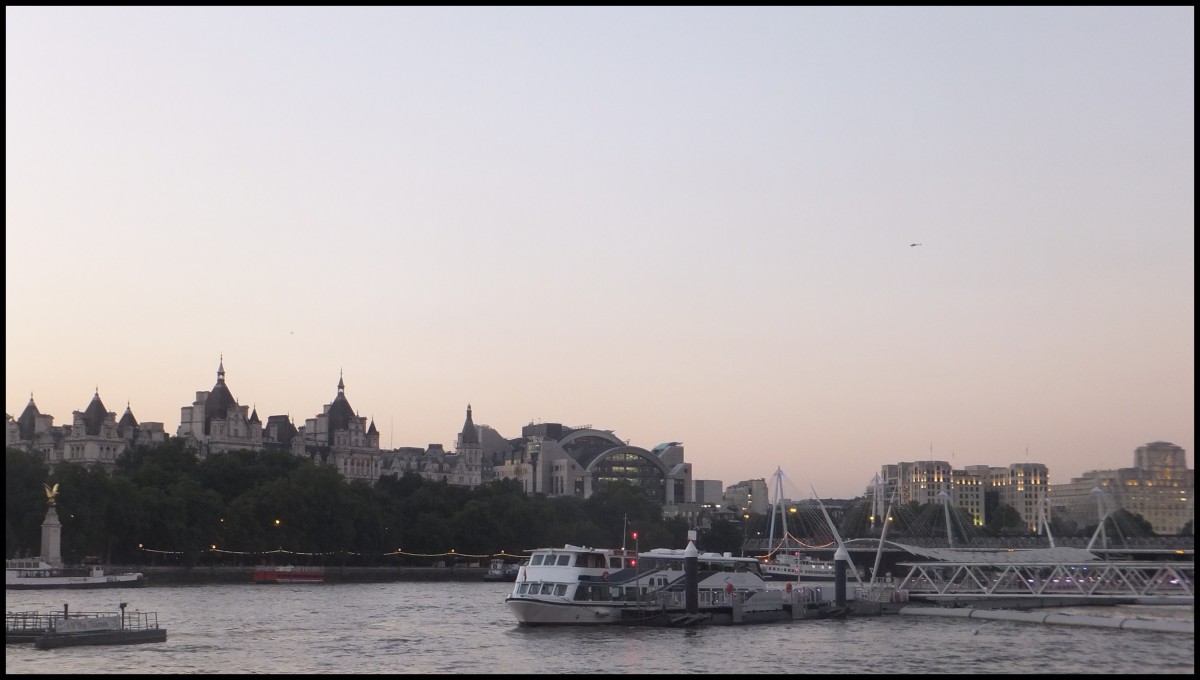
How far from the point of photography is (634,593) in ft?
253

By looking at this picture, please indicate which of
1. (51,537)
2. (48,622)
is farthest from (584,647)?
(51,537)

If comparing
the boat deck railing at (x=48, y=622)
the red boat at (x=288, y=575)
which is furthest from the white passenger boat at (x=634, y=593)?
the red boat at (x=288, y=575)

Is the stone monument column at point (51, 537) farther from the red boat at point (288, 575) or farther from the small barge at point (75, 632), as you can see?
the small barge at point (75, 632)

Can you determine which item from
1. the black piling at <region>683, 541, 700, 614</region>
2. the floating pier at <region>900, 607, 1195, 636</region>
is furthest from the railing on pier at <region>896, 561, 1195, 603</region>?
the black piling at <region>683, 541, 700, 614</region>

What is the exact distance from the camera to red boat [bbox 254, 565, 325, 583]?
133875mm

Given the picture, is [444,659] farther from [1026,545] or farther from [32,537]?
[1026,545]

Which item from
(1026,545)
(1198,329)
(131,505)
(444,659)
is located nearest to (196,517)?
(131,505)

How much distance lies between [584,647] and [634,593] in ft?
42.9

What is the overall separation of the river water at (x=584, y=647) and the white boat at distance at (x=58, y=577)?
1958cm

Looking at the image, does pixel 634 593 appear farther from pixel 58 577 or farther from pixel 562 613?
pixel 58 577

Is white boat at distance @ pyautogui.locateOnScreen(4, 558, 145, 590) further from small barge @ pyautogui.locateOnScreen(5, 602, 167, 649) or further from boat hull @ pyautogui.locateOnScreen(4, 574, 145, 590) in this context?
small barge @ pyautogui.locateOnScreen(5, 602, 167, 649)

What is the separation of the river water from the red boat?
4459cm

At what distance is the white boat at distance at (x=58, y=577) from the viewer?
108 meters

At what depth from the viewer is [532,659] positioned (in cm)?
5984
